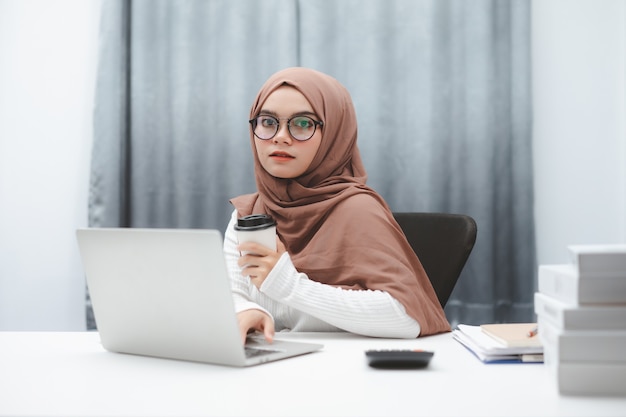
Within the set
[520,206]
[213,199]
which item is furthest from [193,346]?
[520,206]

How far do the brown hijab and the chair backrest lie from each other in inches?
8.2

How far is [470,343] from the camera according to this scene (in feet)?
3.73

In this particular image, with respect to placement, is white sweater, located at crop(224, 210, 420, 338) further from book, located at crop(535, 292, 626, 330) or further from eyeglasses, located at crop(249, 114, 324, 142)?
book, located at crop(535, 292, 626, 330)

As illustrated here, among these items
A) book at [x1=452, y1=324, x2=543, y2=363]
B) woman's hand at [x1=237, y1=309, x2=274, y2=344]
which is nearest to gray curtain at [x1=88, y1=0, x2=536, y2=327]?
woman's hand at [x1=237, y1=309, x2=274, y2=344]

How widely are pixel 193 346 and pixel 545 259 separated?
162 centimetres

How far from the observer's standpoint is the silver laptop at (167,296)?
3.02 ft

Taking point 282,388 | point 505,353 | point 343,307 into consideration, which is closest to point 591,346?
point 505,353

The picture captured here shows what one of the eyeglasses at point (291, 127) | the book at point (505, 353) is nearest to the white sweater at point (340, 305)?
the book at point (505, 353)

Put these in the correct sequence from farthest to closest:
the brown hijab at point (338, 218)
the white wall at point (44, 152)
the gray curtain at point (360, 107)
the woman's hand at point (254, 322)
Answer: the white wall at point (44, 152) < the gray curtain at point (360, 107) < the brown hijab at point (338, 218) < the woman's hand at point (254, 322)

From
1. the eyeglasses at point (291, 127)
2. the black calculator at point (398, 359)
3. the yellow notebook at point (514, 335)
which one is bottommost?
the black calculator at point (398, 359)

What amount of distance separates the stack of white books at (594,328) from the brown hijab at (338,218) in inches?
20.0

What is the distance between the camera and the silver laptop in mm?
922

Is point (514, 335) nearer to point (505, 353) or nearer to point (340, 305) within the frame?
point (505, 353)

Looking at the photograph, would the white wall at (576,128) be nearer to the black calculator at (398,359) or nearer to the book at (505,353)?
the book at (505,353)
